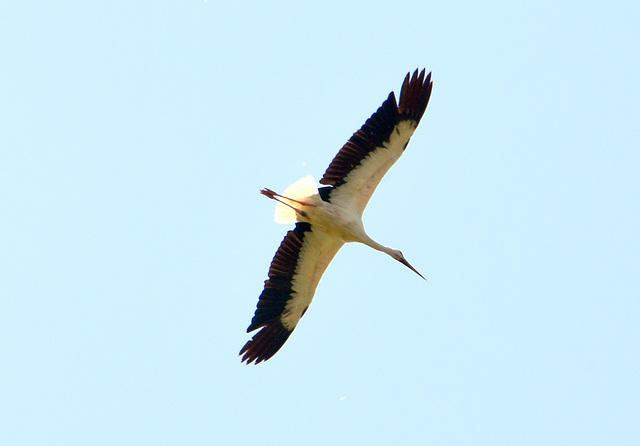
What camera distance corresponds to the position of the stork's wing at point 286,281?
43.3 ft

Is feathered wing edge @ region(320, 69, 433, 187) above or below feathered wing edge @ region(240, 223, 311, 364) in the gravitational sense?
above

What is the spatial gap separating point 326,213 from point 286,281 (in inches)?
A: 43.4

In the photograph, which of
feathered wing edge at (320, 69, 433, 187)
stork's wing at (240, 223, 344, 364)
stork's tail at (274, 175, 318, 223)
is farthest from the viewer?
stork's wing at (240, 223, 344, 364)

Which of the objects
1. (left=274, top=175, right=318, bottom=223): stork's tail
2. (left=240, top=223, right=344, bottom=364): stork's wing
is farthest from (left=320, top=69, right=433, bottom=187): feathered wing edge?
(left=240, top=223, right=344, bottom=364): stork's wing

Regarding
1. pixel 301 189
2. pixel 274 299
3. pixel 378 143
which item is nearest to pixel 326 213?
pixel 301 189

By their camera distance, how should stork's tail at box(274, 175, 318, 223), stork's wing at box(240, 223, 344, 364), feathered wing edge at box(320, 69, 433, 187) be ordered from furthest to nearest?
stork's wing at box(240, 223, 344, 364), stork's tail at box(274, 175, 318, 223), feathered wing edge at box(320, 69, 433, 187)

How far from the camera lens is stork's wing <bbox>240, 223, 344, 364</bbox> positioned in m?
13.2

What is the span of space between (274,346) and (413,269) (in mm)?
1935

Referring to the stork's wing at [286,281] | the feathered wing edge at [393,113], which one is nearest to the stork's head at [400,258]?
the stork's wing at [286,281]

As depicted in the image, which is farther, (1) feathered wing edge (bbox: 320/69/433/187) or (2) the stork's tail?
(2) the stork's tail

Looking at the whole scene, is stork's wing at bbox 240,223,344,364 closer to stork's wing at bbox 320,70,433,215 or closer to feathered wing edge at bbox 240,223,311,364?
feathered wing edge at bbox 240,223,311,364

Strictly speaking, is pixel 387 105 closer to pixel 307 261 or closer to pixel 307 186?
pixel 307 186

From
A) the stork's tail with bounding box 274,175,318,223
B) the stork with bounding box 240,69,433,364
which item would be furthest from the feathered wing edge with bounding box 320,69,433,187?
the stork's tail with bounding box 274,175,318,223

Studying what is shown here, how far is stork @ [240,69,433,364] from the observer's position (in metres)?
12.3
